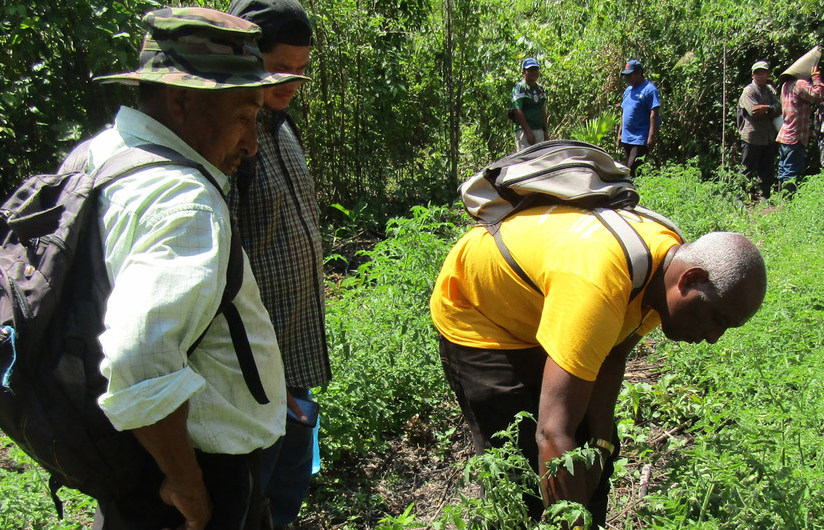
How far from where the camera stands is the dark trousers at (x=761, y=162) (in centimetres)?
960

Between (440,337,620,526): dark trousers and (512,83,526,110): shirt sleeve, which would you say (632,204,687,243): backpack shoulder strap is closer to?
(440,337,620,526): dark trousers

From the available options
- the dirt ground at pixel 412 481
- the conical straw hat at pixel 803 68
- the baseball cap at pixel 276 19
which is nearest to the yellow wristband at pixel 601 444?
the dirt ground at pixel 412 481

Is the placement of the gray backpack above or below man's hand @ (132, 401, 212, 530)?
above

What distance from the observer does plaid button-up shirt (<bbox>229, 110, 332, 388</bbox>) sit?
2.30 metres

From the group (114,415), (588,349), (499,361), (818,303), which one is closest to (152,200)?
(114,415)

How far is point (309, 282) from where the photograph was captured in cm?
251

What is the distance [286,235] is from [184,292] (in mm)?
1092

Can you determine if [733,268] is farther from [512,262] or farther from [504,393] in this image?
[504,393]

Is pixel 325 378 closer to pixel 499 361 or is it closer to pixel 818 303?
pixel 499 361

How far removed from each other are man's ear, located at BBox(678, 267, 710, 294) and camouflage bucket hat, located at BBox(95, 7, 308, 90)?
110 cm

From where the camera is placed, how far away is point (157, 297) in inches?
51.6

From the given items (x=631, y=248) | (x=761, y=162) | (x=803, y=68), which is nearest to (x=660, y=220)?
(x=631, y=248)

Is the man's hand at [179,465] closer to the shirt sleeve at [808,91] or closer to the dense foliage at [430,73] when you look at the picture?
the dense foliage at [430,73]

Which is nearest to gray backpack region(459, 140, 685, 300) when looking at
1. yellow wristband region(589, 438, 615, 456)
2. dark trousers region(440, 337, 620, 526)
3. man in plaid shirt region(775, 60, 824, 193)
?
dark trousers region(440, 337, 620, 526)
